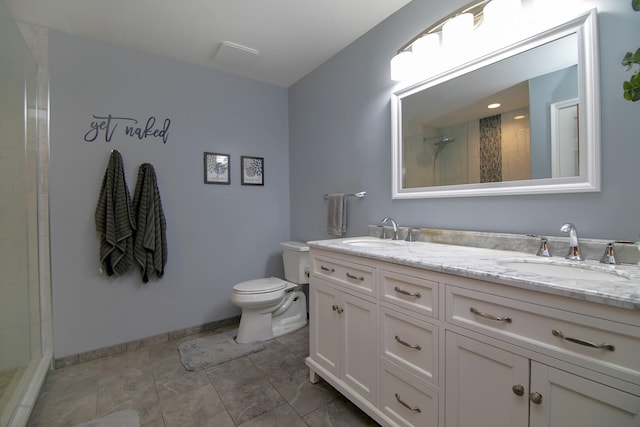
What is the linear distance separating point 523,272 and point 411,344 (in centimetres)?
50

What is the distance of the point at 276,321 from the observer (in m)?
2.37

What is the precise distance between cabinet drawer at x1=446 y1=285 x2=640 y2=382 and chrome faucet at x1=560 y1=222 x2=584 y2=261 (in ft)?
1.47

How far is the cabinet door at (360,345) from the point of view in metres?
1.28

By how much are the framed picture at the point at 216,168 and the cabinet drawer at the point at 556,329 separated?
2174mm

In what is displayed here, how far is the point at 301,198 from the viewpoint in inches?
110

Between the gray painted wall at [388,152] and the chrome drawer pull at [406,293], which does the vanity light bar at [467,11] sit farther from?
the chrome drawer pull at [406,293]

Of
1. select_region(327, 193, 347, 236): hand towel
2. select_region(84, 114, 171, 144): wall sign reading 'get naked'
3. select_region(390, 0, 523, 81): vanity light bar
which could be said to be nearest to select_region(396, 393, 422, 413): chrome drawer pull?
select_region(327, 193, 347, 236): hand towel

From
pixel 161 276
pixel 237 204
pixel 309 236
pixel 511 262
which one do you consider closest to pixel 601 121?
pixel 511 262

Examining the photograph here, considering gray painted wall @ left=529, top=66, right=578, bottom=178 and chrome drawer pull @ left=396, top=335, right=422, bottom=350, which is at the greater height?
gray painted wall @ left=529, top=66, right=578, bottom=178

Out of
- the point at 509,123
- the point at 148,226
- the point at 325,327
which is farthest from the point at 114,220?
the point at 509,123

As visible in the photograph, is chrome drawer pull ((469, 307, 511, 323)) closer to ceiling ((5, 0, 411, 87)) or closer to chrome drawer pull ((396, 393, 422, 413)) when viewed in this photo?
chrome drawer pull ((396, 393, 422, 413))

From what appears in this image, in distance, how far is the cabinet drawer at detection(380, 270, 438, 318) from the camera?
1033 mm

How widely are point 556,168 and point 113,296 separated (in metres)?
2.84

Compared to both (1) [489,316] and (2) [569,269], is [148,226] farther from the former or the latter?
(2) [569,269]
